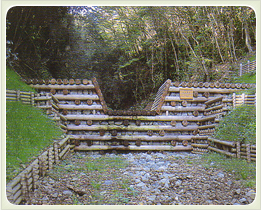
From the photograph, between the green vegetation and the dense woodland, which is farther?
the dense woodland

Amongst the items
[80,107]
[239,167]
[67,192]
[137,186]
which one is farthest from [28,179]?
[239,167]

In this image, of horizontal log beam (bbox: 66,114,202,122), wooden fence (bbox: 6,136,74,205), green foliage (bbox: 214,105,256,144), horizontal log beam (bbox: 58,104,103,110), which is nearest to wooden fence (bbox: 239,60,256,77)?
green foliage (bbox: 214,105,256,144)

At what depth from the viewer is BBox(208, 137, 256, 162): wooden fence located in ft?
9.43

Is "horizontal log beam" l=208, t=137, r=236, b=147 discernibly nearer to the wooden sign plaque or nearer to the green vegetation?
the green vegetation

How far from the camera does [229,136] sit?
376 centimetres

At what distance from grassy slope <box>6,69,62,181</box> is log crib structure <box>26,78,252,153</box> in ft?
2.89

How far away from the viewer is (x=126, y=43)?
4.51 m

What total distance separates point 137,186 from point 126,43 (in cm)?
339

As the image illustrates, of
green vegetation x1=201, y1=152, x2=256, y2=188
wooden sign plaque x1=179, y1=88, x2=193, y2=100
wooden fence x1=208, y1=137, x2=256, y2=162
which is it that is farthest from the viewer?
wooden sign plaque x1=179, y1=88, x2=193, y2=100

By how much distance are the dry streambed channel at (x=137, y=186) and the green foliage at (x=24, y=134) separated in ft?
1.54

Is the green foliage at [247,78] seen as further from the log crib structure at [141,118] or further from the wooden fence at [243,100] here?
the log crib structure at [141,118]
